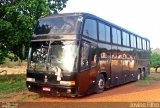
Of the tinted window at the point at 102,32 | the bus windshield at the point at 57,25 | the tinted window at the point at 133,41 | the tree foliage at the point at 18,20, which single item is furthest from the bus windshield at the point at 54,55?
the tinted window at the point at 133,41

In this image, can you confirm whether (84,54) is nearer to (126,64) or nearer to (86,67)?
(86,67)

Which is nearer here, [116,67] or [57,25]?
[57,25]

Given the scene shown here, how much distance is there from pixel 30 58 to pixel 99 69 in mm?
3314

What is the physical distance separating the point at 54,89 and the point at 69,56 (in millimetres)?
1466

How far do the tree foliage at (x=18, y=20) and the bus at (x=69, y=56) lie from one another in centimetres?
488

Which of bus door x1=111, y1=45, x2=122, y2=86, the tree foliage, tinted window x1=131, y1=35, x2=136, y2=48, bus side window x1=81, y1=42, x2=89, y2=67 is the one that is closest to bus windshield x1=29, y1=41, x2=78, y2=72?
bus side window x1=81, y1=42, x2=89, y2=67

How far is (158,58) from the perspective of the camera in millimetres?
43938

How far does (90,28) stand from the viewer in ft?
44.5

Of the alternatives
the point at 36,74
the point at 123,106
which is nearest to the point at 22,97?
the point at 36,74

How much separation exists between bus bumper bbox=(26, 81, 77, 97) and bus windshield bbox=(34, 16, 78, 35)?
2266 mm

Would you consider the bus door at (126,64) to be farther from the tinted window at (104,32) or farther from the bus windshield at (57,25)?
the bus windshield at (57,25)

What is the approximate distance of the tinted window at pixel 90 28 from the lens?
13053 mm


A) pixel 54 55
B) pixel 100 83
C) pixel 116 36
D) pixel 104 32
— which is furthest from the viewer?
pixel 116 36

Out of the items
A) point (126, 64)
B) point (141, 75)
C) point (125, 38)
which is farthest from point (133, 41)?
point (141, 75)
